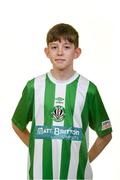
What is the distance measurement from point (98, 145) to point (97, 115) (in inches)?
8.0

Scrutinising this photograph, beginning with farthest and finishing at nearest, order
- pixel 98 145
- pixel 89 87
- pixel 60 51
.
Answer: pixel 98 145, pixel 89 87, pixel 60 51

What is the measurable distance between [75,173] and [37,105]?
1.44ft

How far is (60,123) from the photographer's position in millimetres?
3273

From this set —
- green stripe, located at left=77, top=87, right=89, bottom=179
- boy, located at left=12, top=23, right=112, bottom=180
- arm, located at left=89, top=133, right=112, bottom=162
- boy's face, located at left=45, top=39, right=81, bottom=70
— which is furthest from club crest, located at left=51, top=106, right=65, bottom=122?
arm, located at left=89, top=133, right=112, bottom=162

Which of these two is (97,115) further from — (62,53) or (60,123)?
(62,53)

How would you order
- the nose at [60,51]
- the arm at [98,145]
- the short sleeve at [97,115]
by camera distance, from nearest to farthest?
the nose at [60,51] < the short sleeve at [97,115] < the arm at [98,145]

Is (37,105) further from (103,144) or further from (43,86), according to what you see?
(103,144)

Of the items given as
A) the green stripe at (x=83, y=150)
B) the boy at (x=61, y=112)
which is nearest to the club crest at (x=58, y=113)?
the boy at (x=61, y=112)

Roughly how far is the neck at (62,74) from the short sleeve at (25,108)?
0.15 metres

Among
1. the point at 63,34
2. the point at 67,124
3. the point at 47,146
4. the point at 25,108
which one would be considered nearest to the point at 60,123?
the point at 67,124

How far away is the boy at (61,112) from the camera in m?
3.27

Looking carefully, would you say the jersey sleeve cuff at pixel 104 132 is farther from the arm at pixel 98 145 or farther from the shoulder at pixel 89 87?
the shoulder at pixel 89 87

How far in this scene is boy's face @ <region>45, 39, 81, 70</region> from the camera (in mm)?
3252

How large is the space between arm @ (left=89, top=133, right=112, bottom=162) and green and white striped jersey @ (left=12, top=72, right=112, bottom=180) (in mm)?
A: 127
